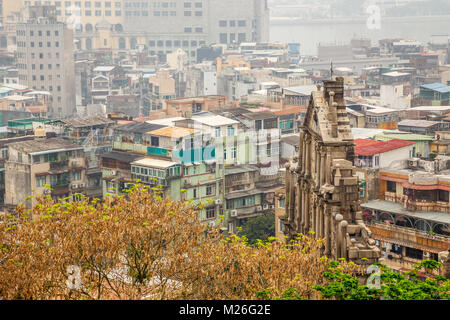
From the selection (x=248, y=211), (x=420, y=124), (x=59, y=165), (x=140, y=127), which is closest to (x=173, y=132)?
(x=140, y=127)

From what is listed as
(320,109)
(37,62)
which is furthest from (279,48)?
(320,109)

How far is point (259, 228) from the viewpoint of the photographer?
60.4 meters

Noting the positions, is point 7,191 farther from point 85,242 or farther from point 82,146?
point 85,242

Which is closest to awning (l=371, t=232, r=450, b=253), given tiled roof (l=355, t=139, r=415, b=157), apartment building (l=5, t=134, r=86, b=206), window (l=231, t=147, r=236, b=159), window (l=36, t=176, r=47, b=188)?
tiled roof (l=355, t=139, r=415, b=157)

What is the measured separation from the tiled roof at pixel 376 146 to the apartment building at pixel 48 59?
94.0 m

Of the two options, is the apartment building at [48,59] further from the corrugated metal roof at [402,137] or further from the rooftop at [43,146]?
the corrugated metal roof at [402,137]

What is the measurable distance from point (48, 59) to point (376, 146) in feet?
329

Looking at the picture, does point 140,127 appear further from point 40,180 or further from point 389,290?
point 389,290

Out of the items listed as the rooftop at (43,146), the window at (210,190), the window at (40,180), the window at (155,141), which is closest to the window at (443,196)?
the window at (210,190)

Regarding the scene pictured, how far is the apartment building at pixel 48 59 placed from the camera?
148 meters

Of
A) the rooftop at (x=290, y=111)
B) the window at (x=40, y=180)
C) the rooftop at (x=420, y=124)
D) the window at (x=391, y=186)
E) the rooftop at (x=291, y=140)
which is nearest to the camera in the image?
Answer: the window at (x=391, y=186)

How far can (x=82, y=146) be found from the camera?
72688mm
